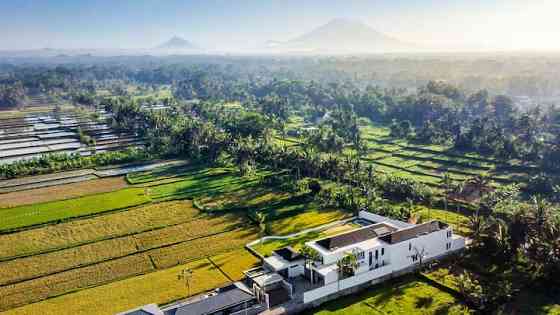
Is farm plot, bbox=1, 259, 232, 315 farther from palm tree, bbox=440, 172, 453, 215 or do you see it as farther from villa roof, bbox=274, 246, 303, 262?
palm tree, bbox=440, 172, 453, 215

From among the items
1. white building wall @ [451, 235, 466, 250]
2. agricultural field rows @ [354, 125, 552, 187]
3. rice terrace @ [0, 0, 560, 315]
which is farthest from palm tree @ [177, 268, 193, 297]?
agricultural field rows @ [354, 125, 552, 187]

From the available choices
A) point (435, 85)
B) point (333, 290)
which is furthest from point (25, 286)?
point (435, 85)

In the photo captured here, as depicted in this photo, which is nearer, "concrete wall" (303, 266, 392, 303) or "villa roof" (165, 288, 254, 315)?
"villa roof" (165, 288, 254, 315)

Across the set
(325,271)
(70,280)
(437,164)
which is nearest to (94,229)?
(70,280)

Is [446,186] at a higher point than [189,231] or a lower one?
higher

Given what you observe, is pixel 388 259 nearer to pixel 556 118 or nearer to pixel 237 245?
pixel 237 245

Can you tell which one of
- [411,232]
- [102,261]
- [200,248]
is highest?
[411,232]

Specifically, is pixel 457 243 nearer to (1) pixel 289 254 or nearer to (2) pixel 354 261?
(2) pixel 354 261
